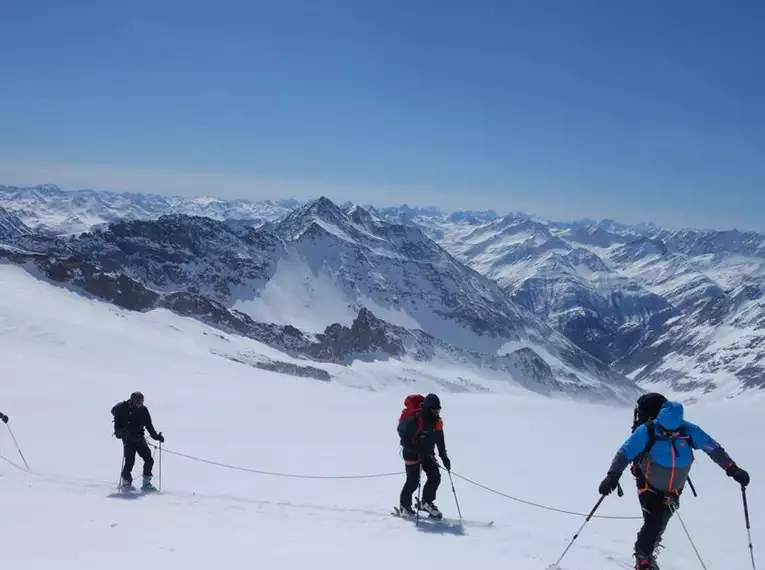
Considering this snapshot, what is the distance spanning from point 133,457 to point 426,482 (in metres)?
7.15

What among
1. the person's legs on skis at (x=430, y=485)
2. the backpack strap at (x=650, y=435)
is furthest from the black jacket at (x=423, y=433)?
the backpack strap at (x=650, y=435)

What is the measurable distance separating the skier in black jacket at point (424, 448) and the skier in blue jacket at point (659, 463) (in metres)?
3.97

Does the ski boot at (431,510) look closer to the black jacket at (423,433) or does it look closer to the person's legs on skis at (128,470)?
the black jacket at (423,433)

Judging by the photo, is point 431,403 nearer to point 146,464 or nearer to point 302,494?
point 302,494

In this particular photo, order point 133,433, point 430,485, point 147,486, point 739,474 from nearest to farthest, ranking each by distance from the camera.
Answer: point 739,474 → point 430,485 → point 147,486 → point 133,433

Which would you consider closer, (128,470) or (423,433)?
(423,433)

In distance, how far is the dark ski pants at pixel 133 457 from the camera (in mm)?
14758

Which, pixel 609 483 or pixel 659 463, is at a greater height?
pixel 659 463

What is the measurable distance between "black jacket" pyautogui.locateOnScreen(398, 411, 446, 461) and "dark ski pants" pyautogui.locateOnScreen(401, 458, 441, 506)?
0.29 m

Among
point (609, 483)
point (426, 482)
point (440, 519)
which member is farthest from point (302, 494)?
point (609, 483)

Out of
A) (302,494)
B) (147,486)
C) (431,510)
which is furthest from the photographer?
(302,494)

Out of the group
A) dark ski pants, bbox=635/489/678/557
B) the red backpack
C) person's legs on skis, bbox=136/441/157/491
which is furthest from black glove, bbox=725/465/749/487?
person's legs on skis, bbox=136/441/157/491

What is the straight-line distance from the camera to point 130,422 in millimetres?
15133

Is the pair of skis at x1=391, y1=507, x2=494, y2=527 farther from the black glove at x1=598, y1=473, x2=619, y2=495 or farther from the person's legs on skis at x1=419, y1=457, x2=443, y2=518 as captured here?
the black glove at x1=598, y1=473, x2=619, y2=495
